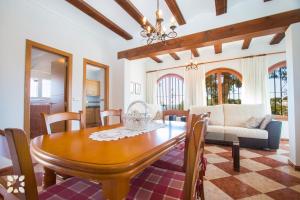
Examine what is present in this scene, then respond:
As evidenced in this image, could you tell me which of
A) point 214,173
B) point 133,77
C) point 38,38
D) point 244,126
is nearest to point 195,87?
point 244,126

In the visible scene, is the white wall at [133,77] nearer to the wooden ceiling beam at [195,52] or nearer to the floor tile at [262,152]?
the wooden ceiling beam at [195,52]

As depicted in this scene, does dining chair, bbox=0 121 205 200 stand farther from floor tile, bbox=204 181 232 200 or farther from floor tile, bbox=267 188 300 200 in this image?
floor tile, bbox=267 188 300 200

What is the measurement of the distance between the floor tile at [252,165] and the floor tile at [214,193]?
0.92 meters

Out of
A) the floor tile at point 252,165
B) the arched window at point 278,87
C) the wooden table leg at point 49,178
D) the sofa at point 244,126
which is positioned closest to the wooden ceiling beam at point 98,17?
the wooden table leg at point 49,178

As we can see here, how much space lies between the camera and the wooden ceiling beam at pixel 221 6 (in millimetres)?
2735

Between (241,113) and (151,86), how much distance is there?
3.35 metres

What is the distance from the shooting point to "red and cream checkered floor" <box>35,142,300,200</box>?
63.2 inches

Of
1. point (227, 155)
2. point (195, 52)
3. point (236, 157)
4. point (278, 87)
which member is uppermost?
point (195, 52)

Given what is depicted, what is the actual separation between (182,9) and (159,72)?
10.3 feet

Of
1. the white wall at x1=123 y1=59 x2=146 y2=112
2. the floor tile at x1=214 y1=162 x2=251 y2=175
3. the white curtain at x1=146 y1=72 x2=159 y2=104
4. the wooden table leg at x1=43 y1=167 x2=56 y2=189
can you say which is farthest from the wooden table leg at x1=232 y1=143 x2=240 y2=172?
the white curtain at x1=146 y1=72 x2=159 y2=104

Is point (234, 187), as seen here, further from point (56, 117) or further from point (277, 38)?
point (277, 38)

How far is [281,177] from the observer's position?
6.52ft

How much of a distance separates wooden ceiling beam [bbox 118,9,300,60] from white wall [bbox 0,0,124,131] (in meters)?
1.29

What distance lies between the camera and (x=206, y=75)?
5.33 meters
